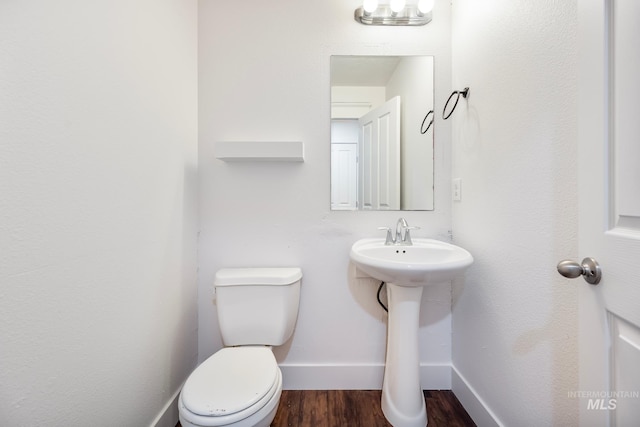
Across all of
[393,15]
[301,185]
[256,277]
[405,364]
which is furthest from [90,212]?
[393,15]

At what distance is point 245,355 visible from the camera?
1.07m

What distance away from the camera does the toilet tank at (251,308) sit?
1229 mm

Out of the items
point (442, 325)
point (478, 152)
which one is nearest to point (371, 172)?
point (478, 152)

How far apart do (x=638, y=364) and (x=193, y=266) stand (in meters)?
1.55

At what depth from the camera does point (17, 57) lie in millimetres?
587

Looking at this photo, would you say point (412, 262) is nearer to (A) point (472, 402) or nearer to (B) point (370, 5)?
(A) point (472, 402)

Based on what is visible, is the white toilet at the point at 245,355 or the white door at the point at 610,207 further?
the white toilet at the point at 245,355

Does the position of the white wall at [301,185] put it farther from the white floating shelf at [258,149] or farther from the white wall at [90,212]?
the white wall at [90,212]

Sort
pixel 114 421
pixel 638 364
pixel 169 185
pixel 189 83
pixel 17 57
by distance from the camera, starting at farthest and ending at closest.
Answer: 1. pixel 189 83
2. pixel 169 185
3. pixel 114 421
4. pixel 17 57
5. pixel 638 364

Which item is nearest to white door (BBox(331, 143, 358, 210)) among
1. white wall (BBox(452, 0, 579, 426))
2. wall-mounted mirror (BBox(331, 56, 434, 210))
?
wall-mounted mirror (BBox(331, 56, 434, 210))

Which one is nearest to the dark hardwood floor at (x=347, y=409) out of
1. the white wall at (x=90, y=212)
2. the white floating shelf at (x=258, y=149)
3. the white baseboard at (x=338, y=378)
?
the white baseboard at (x=338, y=378)

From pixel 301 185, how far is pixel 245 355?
842mm

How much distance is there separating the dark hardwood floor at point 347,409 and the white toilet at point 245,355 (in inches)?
13.6

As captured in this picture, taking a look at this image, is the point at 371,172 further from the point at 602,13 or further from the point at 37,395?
the point at 37,395
